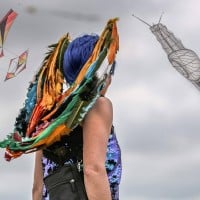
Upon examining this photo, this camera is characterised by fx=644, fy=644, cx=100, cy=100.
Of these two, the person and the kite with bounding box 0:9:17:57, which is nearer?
the person

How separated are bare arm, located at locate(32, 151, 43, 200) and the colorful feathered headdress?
0.89 ft

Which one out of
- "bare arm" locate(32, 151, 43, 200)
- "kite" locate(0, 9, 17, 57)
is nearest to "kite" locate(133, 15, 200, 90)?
"kite" locate(0, 9, 17, 57)

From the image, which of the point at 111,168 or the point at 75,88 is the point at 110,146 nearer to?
the point at 111,168

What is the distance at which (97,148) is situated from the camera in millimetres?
4621

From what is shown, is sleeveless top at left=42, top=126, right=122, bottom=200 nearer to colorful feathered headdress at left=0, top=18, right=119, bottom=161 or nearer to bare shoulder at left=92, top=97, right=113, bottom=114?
colorful feathered headdress at left=0, top=18, right=119, bottom=161

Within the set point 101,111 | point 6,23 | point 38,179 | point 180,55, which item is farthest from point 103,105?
point 180,55

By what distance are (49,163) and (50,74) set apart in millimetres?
728

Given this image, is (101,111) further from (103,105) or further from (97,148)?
(97,148)

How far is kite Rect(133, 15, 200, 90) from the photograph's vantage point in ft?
362

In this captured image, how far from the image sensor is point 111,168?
16.3 feet

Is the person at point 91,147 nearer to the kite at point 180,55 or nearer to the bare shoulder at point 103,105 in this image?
the bare shoulder at point 103,105

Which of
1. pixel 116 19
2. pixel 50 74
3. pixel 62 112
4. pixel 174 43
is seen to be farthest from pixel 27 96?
pixel 174 43

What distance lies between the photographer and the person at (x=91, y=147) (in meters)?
4.61

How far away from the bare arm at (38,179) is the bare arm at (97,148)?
0.80 m
